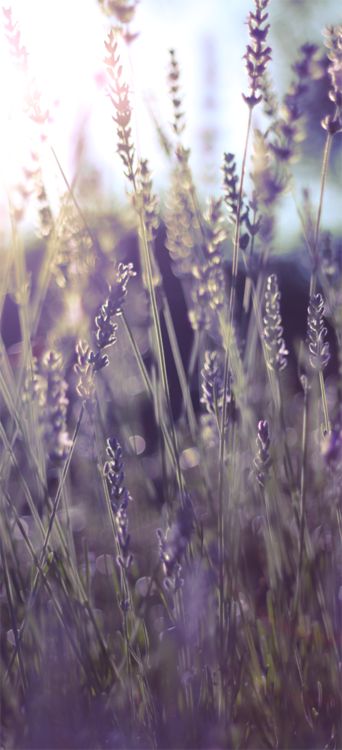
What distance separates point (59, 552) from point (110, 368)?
1.15 metres

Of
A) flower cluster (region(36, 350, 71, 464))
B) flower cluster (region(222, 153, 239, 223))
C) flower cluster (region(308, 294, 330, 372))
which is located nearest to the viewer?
flower cluster (region(36, 350, 71, 464))

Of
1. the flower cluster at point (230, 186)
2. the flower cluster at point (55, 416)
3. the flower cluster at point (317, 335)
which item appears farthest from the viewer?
the flower cluster at point (230, 186)

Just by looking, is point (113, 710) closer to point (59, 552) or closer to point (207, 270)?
point (59, 552)

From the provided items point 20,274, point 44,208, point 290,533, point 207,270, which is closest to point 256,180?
point 207,270

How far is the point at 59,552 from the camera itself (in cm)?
118

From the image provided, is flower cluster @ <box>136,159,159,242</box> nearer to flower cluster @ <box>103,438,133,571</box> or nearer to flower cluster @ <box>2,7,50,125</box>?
flower cluster @ <box>2,7,50,125</box>

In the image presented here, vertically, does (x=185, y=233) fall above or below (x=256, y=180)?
above

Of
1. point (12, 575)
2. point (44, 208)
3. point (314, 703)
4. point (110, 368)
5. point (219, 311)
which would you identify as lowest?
point (314, 703)

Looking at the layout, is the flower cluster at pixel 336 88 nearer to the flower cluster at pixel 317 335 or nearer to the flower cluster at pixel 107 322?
the flower cluster at pixel 317 335

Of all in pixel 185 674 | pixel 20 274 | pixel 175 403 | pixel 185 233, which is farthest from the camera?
pixel 175 403

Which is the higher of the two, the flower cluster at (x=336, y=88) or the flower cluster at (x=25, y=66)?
the flower cluster at (x=25, y=66)

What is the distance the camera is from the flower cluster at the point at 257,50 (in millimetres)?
1029

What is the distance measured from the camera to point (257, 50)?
1.04m

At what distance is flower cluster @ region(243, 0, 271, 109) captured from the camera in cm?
103
